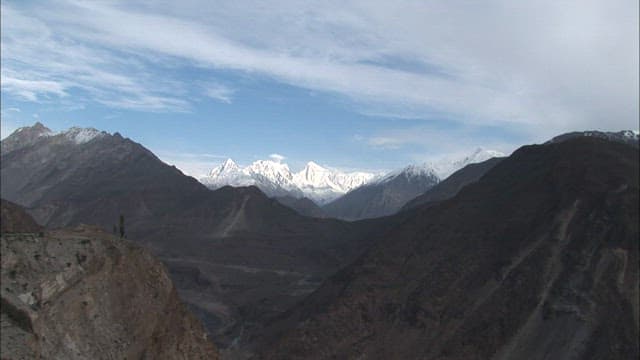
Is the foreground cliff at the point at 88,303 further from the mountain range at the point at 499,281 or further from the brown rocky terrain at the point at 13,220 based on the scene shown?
the brown rocky terrain at the point at 13,220

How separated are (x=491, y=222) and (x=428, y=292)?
13.9 m

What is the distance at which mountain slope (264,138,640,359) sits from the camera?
64.4 meters

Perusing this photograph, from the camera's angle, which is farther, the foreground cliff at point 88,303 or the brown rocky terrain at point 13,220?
the brown rocky terrain at point 13,220

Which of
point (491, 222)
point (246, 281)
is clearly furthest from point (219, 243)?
point (491, 222)

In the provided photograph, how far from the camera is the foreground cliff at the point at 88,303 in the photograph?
31.9 meters

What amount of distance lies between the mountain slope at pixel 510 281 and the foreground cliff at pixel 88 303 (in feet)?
110

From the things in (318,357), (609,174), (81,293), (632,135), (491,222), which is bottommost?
(318,357)

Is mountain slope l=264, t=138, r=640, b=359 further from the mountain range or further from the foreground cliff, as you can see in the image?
the foreground cliff

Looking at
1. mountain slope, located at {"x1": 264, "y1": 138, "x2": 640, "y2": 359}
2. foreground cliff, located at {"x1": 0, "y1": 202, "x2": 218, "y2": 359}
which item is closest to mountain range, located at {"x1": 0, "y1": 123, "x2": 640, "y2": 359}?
mountain slope, located at {"x1": 264, "y1": 138, "x2": 640, "y2": 359}

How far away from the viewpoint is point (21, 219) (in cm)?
8812

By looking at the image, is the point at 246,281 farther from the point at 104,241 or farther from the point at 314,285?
the point at 104,241

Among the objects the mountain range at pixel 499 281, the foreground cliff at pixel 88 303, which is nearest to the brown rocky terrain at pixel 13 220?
the mountain range at pixel 499 281

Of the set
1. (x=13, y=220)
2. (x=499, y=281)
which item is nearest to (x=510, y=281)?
(x=499, y=281)

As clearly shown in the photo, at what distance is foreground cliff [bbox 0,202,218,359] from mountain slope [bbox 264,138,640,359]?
33.6 metres
